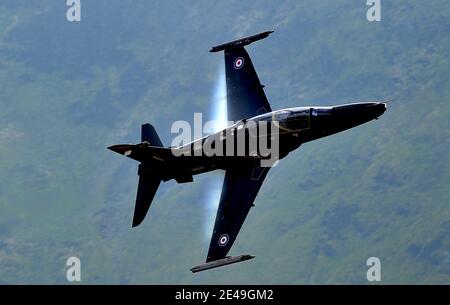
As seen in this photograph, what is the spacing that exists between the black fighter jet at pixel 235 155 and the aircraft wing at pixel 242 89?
8cm

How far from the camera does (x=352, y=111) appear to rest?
81188 mm

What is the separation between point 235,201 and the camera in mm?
85500

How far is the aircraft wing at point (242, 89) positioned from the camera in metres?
88.4

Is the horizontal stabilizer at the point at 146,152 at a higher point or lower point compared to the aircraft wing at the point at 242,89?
lower

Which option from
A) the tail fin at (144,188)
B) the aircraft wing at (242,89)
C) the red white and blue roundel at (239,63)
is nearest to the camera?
the tail fin at (144,188)

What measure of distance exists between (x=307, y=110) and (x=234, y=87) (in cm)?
1023

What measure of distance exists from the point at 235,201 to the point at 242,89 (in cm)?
1006

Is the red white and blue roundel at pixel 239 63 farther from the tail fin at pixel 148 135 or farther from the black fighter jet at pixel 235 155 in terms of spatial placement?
the tail fin at pixel 148 135

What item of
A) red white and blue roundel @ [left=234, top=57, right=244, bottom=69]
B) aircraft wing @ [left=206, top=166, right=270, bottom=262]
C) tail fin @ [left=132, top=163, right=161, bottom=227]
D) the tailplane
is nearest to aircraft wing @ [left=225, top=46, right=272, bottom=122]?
red white and blue roundel @ [left=234, top=57, right=244, bottom=69]

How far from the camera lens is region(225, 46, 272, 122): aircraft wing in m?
88.4

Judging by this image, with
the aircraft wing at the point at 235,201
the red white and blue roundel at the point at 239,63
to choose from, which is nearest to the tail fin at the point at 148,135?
the aircraft wing at the point at 235,201

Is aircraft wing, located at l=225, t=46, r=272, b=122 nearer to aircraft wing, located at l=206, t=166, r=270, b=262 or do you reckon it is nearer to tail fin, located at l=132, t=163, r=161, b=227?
aircraft wing, located at l=206, t=166, r=270, b=262

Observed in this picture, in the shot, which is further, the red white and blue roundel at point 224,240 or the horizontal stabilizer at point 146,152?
the red white and blue roundel at point 224,240
